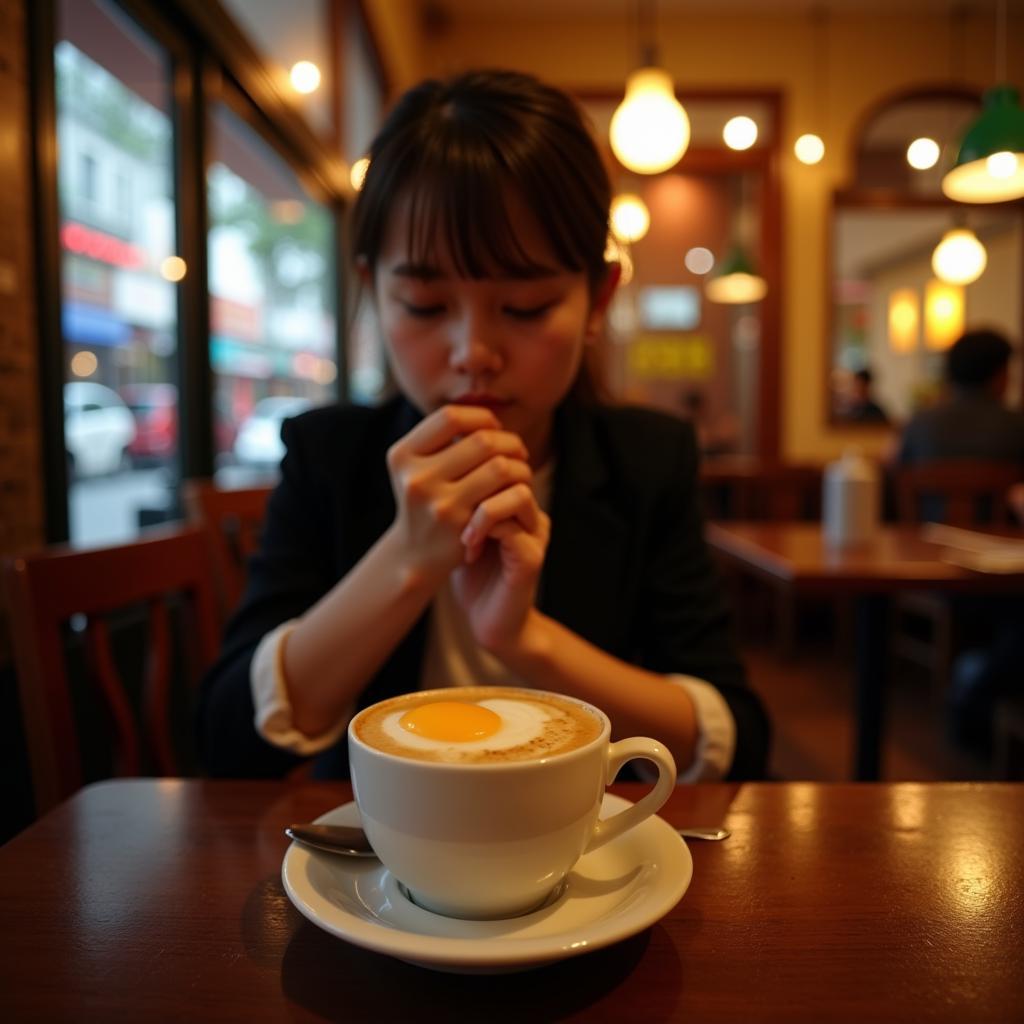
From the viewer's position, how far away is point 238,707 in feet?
3.15

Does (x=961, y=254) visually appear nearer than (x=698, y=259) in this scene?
Yes

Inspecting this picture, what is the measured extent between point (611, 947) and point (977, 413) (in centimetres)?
382

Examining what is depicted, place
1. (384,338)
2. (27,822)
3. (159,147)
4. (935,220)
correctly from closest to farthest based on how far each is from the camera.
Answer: (384,338) → (27,822) → (159,147) → (935,220)

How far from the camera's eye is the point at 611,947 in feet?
1.69

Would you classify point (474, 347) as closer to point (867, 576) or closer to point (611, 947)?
point (611, 947)

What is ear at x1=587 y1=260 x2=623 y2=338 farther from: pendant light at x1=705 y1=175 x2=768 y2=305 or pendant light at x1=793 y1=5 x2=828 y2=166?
pendant light at x1=793 y1=5 x2=828 y2=166

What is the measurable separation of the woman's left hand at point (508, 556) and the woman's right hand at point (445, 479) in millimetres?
15

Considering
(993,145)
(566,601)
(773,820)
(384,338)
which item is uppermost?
(993,145)

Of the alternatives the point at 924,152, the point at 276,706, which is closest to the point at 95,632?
the point at 276,706

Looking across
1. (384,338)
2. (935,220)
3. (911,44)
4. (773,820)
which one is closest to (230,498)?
(384,338)

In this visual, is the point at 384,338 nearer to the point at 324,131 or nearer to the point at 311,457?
the point at 311,457

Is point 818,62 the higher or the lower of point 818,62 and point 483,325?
the higher

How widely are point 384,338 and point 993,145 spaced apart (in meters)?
1.71

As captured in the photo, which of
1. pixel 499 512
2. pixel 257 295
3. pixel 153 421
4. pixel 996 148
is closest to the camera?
pixel 499 512
